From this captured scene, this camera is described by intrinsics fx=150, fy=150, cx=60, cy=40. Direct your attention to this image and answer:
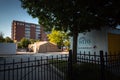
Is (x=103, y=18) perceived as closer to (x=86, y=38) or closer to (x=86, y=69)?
(x=86, y=69)

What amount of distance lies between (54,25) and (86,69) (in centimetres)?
648

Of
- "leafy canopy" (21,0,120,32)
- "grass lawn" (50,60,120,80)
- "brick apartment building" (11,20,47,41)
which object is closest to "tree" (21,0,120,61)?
"leafy canopy" (21,0,120,32)

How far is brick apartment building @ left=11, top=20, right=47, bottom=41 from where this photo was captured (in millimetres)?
110750

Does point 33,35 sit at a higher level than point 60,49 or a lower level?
higher

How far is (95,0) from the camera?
9070mm

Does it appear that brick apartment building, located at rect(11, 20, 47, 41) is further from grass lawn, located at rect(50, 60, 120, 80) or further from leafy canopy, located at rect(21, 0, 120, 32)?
grass lawn, located at rect(50, 60, 120, 80)

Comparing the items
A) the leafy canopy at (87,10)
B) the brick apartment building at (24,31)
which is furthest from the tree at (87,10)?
the brick apartment building at (24,31)

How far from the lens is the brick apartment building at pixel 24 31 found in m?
111

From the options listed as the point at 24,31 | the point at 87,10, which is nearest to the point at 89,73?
the point at 87,10

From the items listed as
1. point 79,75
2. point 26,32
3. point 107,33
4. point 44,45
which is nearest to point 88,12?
point 79,75

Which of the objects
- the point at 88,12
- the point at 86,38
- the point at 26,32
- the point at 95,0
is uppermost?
the point at 26,32

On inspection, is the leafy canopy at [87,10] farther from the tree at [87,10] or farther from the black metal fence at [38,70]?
the black metal fence at [38,70]

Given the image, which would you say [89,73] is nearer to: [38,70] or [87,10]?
[38,70]

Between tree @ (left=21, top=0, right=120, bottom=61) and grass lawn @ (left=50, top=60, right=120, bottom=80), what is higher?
tree @ (left=21, top=0, right=120, bottom=61)
